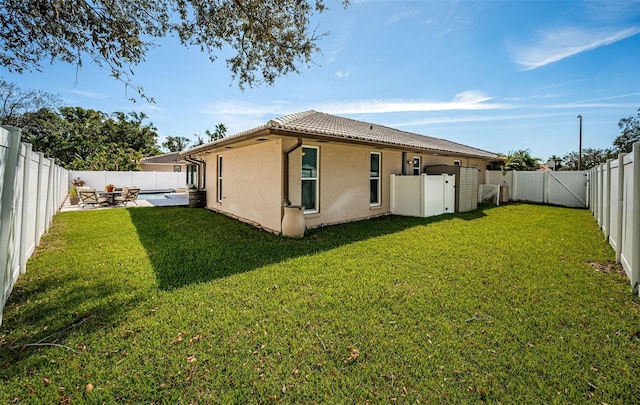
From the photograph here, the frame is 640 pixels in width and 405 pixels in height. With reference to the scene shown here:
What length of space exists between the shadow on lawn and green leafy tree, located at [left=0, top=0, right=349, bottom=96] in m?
3.56

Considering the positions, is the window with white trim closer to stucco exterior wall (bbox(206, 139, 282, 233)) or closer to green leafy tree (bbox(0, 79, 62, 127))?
stucco exterior wall (bbox(206, 139, 282, 233))

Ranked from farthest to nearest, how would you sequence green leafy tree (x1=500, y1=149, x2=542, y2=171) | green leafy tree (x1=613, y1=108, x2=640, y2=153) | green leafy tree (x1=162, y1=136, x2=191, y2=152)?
green leafy tree (x1=162, y1=136, x2=191, y2=152) → green leafy tree (x1=613, y1=108, x2=640, y2=153) → green leafy tree (x1=500, y1=149, x2=542, y2=171)

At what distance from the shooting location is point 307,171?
339 inches

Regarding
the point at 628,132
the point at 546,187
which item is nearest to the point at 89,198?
the point at 546,187

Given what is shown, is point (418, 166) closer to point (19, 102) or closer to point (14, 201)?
point (14, 201)

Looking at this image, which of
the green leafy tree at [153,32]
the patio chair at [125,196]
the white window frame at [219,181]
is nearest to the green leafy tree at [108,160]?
the patio chair at [125,196]

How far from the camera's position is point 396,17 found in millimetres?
8016

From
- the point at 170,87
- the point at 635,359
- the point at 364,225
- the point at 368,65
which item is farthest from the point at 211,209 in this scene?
the point at 635,359

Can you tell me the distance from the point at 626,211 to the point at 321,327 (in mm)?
5407

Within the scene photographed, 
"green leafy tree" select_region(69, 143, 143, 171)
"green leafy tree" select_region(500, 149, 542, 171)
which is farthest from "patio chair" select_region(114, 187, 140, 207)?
"green leafy tree" select_region(500, 149, 542, 171)

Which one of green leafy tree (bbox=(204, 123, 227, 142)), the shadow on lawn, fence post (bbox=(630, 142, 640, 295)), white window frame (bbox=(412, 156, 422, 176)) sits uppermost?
green leafy tree (bbox=(204, 123, 227, 142))

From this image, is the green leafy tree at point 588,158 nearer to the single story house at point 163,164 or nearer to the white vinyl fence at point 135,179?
the white vinyl fence at point 135,179

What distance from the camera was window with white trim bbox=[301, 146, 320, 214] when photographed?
28.1 ft

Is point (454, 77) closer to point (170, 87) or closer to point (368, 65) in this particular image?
point (368, 65)
